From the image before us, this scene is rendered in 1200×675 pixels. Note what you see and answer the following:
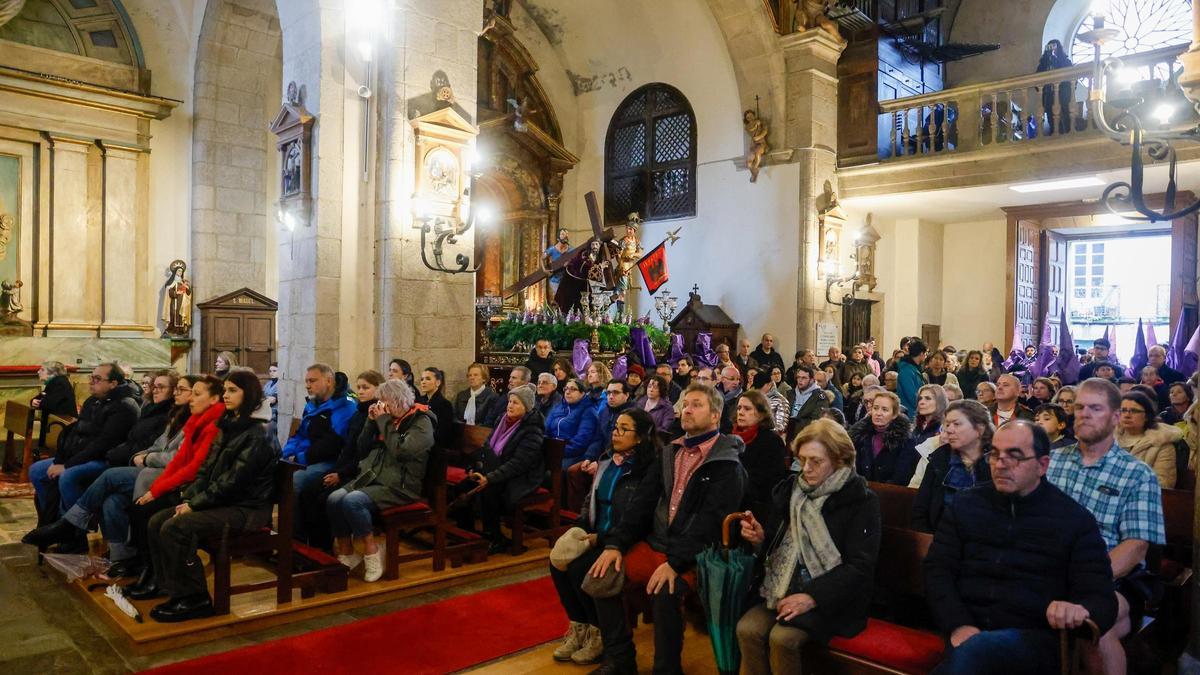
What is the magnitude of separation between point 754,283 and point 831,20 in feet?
12.8

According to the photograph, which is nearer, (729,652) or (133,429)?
(729,652)

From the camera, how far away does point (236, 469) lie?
4312 mm

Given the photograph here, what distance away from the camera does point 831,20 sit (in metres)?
11.8

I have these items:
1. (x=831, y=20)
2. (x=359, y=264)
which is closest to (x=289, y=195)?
(x=359, y=264)

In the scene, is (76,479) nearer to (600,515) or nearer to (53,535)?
(53,535)

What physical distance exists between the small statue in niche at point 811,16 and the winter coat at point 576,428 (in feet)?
25.7

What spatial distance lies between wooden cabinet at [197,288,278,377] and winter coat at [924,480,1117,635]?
33.5 feet

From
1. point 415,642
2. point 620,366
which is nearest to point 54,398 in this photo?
point 415,642

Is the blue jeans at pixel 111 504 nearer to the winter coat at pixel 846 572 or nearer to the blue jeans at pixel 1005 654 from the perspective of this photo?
the winter coat at pixel 846 572

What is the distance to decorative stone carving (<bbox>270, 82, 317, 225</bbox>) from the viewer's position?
7281mm

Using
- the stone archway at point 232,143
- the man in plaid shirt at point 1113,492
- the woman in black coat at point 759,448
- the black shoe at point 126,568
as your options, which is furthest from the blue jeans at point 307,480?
the stone archway at point 232,143

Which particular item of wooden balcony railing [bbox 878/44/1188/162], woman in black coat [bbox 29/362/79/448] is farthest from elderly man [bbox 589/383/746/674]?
wooden balcony railing [bbox 878/44/1188/162]

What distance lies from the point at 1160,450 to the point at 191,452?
5173 mm

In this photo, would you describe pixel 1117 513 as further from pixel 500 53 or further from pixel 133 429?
pixel 500 53
